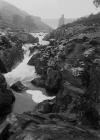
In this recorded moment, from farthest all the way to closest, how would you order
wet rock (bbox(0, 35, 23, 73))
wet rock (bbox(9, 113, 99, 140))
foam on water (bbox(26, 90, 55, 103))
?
wet rock (bbox(0, 35, 23, 73)), foam on water (bbox(26, 90, 55, 103)), wet rock (bbox(9, 113, 99, 140))

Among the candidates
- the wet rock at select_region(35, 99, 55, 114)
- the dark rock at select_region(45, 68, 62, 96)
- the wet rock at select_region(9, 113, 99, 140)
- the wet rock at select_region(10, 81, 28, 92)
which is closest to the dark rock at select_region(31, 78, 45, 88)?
the dark rock at select_region(45, 68, 62, 96)

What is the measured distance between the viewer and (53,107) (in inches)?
1041

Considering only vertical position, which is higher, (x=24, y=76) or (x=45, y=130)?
(x=45, y=130)

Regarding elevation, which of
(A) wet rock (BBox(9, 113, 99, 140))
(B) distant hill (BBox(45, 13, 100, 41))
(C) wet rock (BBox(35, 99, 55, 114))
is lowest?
(C) wet rock (BBox(35, 99, 55, 114))

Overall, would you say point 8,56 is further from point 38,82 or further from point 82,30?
point 82,30

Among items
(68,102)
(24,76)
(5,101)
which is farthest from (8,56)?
(68,102)

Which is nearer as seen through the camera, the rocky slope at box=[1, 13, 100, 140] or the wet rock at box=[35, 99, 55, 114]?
the rocky slope at box=[1, 13, 100, 140]

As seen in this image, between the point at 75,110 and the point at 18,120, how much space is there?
24.0ft

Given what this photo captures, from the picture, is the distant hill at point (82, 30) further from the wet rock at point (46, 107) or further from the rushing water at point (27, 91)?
the wet rock at point (46, 107)

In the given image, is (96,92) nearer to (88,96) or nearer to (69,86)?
(88,96)

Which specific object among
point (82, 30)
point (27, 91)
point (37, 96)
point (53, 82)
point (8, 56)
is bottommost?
point (37, 96)

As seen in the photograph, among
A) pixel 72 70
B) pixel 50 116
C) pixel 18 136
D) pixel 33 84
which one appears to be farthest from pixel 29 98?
pixel 18 136

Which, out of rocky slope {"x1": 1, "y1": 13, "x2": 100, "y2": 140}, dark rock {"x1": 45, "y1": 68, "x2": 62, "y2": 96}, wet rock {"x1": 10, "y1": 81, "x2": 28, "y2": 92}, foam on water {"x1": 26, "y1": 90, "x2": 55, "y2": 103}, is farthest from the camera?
wet rock {"x1": 10, "y1": 81, "x2": 28, "y2": 92}

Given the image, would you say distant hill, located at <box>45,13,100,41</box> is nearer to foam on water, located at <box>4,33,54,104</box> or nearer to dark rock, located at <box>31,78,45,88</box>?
foam on water, located at <box>4,33,54,104</box>
